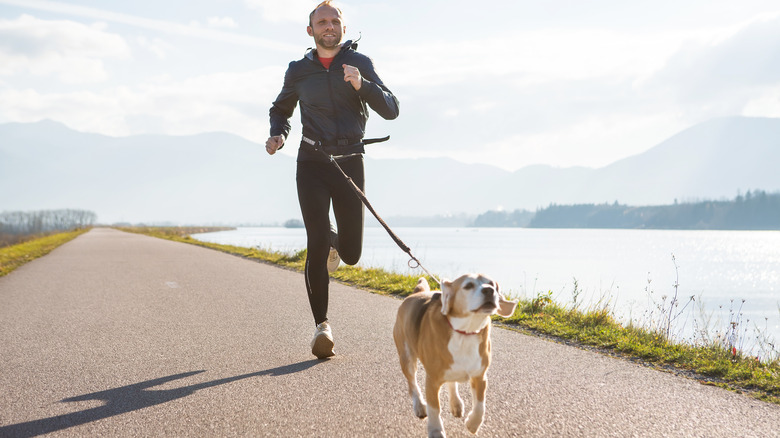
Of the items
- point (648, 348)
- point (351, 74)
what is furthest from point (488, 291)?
point (648, 348)

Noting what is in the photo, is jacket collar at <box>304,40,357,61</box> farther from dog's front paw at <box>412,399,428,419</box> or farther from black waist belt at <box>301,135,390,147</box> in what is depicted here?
dog's front paw at <box>412,399,428,419</box>

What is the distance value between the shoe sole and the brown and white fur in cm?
184

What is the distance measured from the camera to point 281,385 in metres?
3.97

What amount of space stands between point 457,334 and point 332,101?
2.58m

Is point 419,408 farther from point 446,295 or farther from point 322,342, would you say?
point 322,342

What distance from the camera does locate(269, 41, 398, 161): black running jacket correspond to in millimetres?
4590

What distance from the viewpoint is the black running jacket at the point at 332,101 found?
15.1ft

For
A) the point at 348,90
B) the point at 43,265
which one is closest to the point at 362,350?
the point at 348,90

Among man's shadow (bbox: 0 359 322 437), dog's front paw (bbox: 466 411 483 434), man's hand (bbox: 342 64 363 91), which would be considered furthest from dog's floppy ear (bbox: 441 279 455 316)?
man's shadow (bbox: 0 359 322 437)

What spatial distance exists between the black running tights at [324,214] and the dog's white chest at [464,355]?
2.29 meters

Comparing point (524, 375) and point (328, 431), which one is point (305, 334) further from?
point (328, 431)

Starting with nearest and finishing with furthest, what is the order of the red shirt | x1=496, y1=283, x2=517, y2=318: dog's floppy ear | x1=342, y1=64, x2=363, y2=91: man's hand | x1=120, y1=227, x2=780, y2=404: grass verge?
x1=496, y1=283, x2=517, y2=318: dog's floppy ear, x1=342, y1=64, x2=363, y2=91: man's hand, x1=120, y1=227, x2=780, y2=404: grass verge, the red shirt

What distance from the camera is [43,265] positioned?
16016 mm

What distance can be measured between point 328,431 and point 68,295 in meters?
8.01
